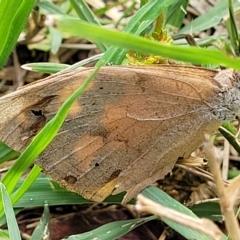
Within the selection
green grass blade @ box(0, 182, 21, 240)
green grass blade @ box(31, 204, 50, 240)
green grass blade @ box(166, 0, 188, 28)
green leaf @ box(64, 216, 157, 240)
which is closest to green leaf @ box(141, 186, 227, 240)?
green leaf @ box(64, 216, 157, 240)

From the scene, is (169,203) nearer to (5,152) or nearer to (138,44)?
(5,152)

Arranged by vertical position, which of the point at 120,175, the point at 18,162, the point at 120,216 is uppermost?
the point at 18,162

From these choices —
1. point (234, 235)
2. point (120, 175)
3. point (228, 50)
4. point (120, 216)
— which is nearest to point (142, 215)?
point (120, 216)

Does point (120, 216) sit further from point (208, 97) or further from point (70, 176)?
point (208, 97)

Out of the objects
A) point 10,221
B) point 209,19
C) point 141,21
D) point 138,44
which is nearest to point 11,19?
point 141,21

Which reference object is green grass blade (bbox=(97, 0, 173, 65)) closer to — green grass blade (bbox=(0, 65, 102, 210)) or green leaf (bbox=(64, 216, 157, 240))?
green grass blade (bbox=(0, 65, 102, 210))
